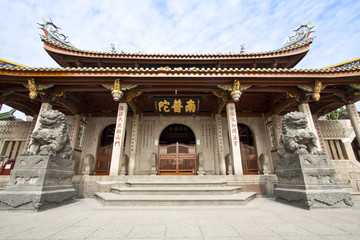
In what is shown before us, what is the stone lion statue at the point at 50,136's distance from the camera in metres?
3.87

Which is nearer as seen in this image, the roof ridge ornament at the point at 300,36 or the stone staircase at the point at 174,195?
the stone staircase at the point at 174,195

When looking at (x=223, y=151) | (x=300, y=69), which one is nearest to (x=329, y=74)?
(x=300, y=69)

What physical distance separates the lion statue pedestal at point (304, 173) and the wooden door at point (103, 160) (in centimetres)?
848

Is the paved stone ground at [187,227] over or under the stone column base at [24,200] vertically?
under

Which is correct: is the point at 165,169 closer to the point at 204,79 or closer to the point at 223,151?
the point at 223,151

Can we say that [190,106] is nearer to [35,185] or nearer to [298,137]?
[298,137]

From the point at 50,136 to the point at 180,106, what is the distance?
19.0 ft

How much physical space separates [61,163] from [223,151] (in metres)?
7.41

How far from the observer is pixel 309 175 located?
12.1 ft

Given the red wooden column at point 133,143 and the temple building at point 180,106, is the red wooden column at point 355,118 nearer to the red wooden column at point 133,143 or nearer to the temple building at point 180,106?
the temple building at point 180,106

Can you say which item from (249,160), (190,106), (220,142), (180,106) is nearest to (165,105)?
(180,106)

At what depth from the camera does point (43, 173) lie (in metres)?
3.60

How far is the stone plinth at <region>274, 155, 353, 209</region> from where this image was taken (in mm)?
3379

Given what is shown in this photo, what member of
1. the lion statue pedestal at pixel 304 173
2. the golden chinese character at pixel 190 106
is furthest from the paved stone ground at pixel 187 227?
the golden chinese character at pixel 190 106
